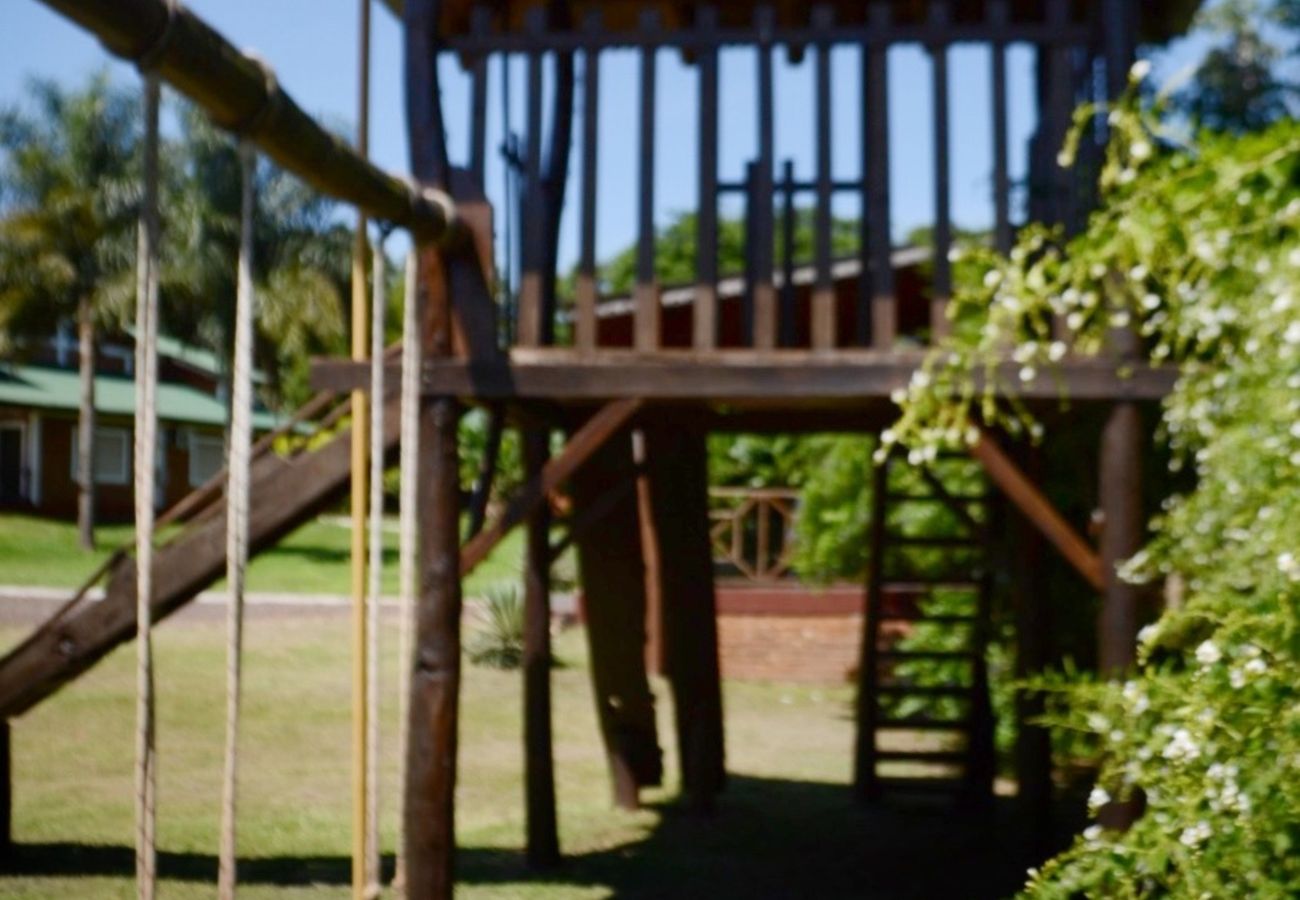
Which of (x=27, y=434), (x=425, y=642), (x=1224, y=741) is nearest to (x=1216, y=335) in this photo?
(x=1224, y=741)

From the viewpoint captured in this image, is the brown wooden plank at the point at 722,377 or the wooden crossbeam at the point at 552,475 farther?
the wooden crossbeam at the point at 552,475

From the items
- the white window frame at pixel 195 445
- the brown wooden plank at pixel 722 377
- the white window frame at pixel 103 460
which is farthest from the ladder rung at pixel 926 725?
the white window frame at pixel 195 445

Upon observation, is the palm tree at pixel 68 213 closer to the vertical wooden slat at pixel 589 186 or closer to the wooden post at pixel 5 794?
the wooden post at pixel 5 794

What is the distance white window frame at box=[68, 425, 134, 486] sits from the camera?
27766 mm

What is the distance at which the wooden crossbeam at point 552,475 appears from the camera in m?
5.94

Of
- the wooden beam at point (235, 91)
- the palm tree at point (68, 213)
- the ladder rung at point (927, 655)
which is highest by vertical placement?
the palm tree at point (68, 213)

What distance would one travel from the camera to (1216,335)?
5023 millimetres

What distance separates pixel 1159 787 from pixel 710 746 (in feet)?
19.1

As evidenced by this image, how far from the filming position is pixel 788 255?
778cm

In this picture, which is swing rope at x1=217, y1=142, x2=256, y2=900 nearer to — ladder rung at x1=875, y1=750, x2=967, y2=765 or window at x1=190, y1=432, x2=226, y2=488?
ladder rung at x1=875, y1=750, x2=967, y2=765

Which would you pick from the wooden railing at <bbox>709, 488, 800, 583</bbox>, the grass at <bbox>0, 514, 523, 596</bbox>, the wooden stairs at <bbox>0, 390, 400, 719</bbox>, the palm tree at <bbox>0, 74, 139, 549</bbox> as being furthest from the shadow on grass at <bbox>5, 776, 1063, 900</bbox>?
the palm tree at <bbox>0, 74, 139, 549</bbox>

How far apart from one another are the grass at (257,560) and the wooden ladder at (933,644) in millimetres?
8029

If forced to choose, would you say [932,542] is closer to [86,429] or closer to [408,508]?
[408,508]

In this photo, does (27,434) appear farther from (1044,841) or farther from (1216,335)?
(1216,335)
